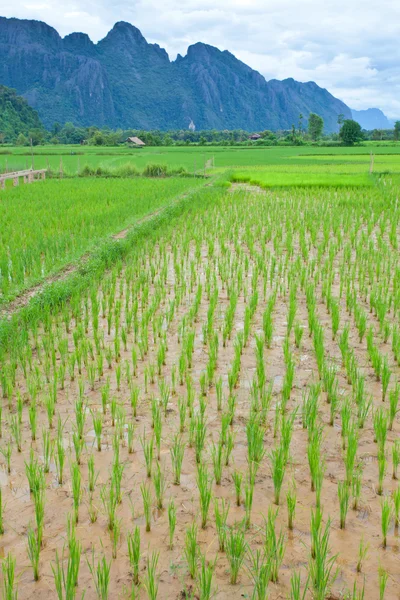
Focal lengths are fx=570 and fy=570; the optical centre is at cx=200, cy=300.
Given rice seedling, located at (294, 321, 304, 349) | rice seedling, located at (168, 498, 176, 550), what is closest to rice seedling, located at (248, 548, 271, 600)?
rice seedling, located at (168, 498, 176, 550)

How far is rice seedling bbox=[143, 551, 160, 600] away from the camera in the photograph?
1.84 meters

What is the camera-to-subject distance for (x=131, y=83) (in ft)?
454

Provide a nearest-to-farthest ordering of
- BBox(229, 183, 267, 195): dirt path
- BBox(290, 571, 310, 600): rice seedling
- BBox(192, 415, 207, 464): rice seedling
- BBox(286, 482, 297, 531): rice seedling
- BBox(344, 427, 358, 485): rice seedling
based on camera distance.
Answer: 1. BBox(290, 571, 310, 600): rice seedling
2. BBox(286, 482, 297, 531): rice seedling
3. BBox(344, 427, 358, 485): rice seedling
4. BBox(192, 415, 207, 464): rice seedling
5. BBox(229, 183, 267, 195): dirt path

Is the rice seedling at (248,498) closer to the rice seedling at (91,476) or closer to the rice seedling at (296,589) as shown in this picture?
the rice seedling at (296,589)

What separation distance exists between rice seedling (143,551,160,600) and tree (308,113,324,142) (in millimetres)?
63035

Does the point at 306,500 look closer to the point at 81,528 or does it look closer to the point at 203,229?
the point at 81,528

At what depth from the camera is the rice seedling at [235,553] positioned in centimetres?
199

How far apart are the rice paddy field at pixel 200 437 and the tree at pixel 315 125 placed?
58.3 m

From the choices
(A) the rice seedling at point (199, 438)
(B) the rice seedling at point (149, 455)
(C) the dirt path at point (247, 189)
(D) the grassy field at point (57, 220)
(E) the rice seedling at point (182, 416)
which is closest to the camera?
(B) the rice seedling at point (149, 455)

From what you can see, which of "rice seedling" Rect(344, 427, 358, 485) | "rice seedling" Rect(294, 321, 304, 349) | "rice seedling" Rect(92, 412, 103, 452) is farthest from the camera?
"rice seedling" Rect(294, 321, 304, 349)

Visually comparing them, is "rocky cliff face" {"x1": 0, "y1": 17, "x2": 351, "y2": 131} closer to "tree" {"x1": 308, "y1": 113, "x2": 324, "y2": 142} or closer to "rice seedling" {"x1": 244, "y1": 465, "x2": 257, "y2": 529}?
"tree" {"x1": 308, "y1": 113, "x2": 324, "y2": 142}

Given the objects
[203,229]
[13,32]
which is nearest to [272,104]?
[13,32]

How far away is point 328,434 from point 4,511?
5.39 ft

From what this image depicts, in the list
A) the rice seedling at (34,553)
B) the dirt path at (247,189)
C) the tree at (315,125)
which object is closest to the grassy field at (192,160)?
the dirt path at (247,189)
